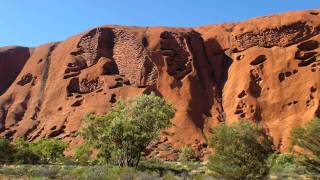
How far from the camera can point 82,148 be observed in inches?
1863

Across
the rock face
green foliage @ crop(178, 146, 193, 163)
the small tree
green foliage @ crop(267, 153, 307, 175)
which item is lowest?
green foliage @ crop(267, 153, 307, 175)

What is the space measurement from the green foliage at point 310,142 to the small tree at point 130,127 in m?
10.6

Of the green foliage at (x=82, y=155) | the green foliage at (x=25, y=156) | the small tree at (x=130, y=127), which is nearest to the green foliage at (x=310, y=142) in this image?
the small tree at (x=130, y=127)

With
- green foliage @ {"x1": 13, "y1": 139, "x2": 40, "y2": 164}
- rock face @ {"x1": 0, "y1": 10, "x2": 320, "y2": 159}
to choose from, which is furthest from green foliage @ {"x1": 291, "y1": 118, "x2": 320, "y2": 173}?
green foliage @ {"x1": 13, "y1": 139, "x2": 40, "y2": 164}

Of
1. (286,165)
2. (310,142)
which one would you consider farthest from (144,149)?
(286,165)

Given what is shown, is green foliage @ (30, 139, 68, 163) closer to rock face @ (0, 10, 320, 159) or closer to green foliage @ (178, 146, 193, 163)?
rock face @ (0, 10, 320, 159)

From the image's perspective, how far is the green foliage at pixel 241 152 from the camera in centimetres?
2481

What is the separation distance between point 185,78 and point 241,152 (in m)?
45.7

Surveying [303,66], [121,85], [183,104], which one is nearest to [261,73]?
[303,66]

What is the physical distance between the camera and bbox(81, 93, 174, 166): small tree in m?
35.8

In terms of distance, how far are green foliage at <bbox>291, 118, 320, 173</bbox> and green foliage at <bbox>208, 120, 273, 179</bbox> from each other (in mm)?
5305

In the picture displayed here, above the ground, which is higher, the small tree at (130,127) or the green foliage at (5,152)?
the small tree at (130,127)

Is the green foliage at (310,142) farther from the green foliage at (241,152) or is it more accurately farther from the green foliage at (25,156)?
the green foliage at (25,156)

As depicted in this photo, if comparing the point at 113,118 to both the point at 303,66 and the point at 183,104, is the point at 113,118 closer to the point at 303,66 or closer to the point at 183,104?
the point at 183,104
